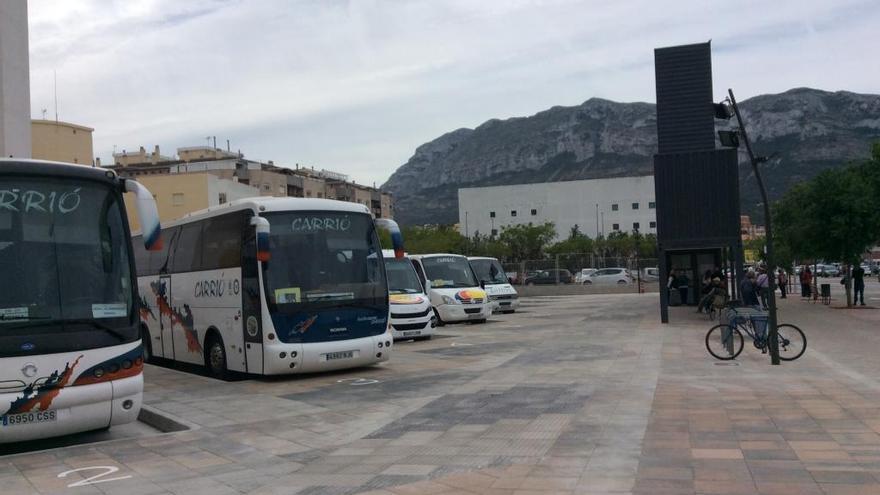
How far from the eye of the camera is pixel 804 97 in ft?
554

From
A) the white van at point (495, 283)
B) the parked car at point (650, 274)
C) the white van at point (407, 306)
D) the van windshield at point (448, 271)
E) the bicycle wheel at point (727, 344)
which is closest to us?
the bicycle wheel at point (727, 344)

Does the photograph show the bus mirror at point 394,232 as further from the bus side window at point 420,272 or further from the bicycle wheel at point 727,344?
the bus side window at point 420,272

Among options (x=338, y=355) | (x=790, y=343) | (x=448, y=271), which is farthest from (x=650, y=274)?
(x=338, y=355)

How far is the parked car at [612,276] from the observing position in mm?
56094

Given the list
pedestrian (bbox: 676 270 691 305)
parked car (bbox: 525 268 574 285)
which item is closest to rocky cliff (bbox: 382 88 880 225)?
parked car (bbox: 525 268 574 285)

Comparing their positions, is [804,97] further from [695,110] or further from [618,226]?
[695,110]

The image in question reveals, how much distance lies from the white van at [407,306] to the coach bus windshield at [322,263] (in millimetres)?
6033

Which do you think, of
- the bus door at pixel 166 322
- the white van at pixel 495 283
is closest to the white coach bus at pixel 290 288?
the bus door at pixel 166 322

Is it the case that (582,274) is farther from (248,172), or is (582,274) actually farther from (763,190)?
→ (248,172)

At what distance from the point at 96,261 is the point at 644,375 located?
8.26 meters

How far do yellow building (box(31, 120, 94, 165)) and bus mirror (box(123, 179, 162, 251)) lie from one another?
3272 centimetres

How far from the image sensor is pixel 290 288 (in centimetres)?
1354

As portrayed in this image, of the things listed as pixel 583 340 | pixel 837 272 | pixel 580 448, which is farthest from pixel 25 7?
pixel 837 272

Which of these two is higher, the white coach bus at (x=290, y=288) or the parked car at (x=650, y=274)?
the white coach bus at (x=290, y=288)
